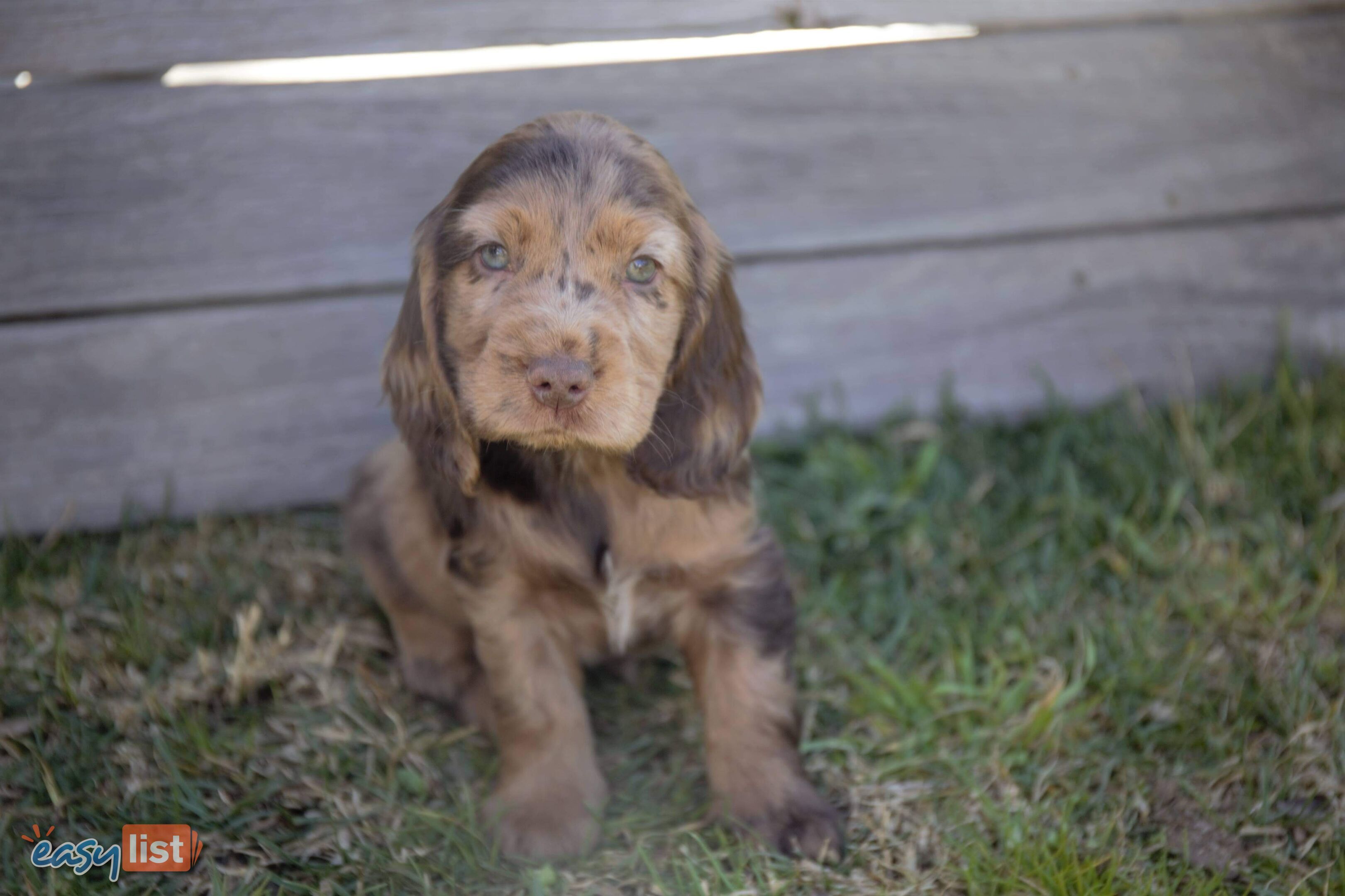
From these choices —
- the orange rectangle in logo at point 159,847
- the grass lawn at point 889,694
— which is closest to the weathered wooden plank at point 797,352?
the grass lawn at point 889,694

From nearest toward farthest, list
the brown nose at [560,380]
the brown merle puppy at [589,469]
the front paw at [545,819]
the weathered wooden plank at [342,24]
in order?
the brown nose at [560,380]
the brown merle puppy at [589,469]
the front paw at [545,819]
the weathered wooden plank at [342,24]

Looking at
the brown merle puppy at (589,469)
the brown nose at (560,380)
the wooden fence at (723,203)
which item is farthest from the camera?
the wooden fence at (723,203)

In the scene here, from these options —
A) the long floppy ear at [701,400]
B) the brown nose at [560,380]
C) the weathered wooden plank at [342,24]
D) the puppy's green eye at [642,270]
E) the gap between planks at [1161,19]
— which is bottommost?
the long floppy ear at [701,400]

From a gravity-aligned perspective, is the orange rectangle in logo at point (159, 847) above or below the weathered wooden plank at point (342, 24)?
below

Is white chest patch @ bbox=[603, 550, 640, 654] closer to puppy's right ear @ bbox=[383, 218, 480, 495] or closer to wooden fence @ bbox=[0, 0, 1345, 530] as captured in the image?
puppy's right ear @ bbox=[383, 218, 480, 495]

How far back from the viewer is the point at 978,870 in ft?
7.04

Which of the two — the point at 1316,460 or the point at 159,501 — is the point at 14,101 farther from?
the point at 1316,460

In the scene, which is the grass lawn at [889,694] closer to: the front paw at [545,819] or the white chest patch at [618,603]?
the front paw at [545,819]

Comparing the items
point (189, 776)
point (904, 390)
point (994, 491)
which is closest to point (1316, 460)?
point (994, 491)

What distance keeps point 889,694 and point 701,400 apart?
949 mm

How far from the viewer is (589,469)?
2.38m

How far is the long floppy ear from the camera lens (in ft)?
7.39

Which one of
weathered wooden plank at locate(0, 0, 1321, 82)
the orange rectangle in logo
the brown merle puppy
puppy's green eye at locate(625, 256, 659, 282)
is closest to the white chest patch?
the brown merle puppy

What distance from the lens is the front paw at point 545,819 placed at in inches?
90.0
